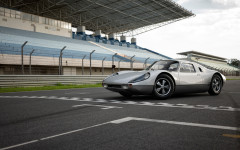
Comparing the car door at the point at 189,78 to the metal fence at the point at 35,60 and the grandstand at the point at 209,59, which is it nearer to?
the metal fence at the point at 35,60

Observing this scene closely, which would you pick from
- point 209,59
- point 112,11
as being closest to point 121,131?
point 112,11

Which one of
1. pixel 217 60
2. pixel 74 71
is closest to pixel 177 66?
pixel 74 71

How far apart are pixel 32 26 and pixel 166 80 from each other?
28.9 metres

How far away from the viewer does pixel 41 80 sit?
15.2 meters

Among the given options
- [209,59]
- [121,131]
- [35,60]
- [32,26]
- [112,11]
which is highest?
[112,11]

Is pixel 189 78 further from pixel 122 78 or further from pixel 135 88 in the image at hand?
pixel 122 78

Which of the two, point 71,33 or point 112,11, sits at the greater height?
point 112,11

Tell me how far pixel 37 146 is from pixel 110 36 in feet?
179

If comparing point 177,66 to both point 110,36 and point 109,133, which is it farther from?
point 110,36

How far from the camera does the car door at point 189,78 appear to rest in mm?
7121

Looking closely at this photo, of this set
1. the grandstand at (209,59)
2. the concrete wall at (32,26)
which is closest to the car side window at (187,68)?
the concrete wall at (32,26)

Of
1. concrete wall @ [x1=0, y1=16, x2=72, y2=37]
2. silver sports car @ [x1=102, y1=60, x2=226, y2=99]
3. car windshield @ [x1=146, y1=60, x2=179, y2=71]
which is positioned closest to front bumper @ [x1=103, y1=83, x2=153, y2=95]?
silver sports car @ [x1=102, y1=60, x2=226, y2=99]

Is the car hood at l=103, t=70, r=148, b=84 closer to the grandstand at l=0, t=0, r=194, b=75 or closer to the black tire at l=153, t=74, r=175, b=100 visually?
the black tire at l=153, t=74, r=175, b=100

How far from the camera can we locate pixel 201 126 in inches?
129
